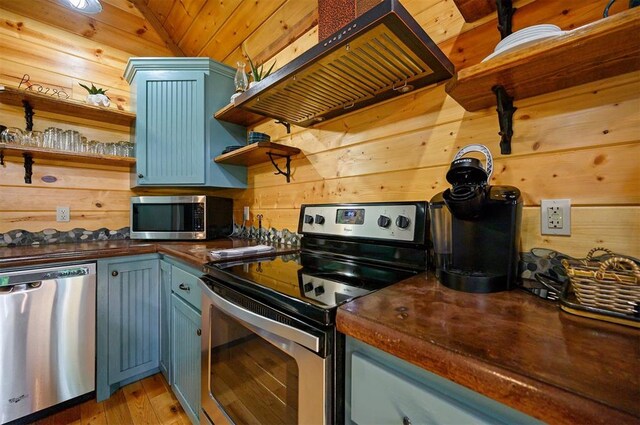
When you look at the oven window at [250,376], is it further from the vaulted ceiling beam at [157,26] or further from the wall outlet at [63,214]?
the vaulted ceiling beam at [157,26]

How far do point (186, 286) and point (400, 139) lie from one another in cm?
128

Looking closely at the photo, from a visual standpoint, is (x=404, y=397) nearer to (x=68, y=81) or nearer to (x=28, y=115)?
(x=28, y=115)

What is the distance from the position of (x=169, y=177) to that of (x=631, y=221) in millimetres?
2326

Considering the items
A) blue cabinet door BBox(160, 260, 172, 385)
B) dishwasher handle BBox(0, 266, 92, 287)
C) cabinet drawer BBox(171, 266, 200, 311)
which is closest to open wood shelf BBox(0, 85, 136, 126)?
dishwasher handle BBox(0, 266, 92, 287)

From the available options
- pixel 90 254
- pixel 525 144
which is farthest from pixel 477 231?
pixel 90 254

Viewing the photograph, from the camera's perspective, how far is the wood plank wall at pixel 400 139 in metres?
0.77

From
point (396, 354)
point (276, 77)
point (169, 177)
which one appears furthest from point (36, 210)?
point (396, 354)

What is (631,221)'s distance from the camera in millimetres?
729

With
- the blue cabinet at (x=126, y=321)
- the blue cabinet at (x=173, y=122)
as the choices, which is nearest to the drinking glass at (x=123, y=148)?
the blue cabinet at (x=173, y=122)

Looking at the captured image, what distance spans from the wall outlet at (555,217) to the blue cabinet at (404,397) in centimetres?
65

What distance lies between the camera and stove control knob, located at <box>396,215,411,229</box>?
3.51 ft

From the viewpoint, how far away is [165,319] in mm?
1665

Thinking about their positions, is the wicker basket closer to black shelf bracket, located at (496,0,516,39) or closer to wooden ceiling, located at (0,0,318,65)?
black shelf bracket, located at (496,0,516,39)

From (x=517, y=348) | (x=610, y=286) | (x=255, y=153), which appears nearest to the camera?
(x=517, y=348)
